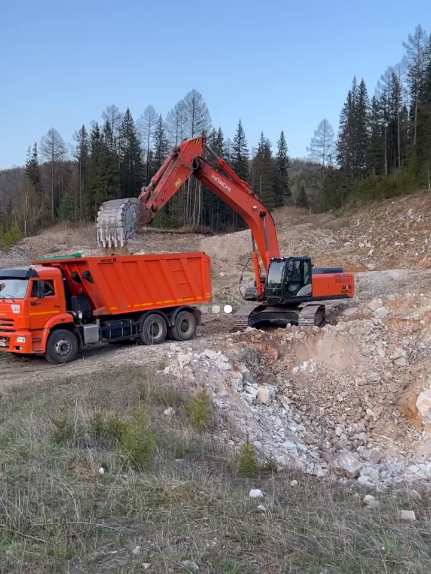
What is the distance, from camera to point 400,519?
5.25 m

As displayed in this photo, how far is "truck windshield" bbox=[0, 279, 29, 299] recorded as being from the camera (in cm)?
1264

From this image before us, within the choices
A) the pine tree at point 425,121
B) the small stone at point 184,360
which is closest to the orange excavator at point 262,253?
the small stone at point 184,360

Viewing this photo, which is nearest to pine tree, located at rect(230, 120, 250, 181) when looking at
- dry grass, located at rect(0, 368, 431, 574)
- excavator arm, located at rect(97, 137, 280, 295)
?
excavator arm, located at rect(97, 137, 280, 295)

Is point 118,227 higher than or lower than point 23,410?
higher

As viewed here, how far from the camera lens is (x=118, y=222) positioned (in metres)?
13.4

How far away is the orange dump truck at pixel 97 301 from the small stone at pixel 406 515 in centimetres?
901

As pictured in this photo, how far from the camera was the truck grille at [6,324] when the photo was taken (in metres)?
12.6

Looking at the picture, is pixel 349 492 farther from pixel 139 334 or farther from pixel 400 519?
pixel 139 334

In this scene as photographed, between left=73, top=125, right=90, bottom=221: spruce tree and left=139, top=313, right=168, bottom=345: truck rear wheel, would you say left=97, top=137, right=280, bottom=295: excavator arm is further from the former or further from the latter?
left=73, top=125, right=90, bottom=221: spruce tree

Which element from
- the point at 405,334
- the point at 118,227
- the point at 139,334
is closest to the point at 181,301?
the point at 139,334

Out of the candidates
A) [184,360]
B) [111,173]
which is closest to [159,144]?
[111,173]

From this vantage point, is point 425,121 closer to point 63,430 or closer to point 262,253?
point 262,253

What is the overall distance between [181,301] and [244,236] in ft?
69.6

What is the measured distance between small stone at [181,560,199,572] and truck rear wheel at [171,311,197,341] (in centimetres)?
1130
